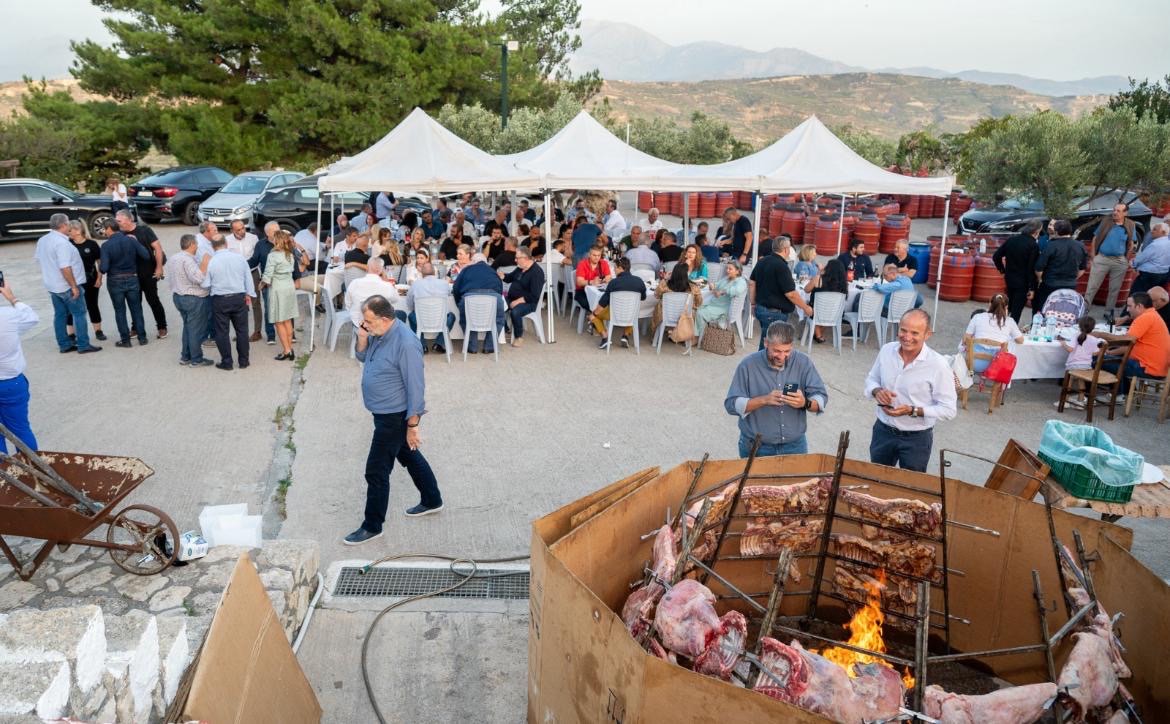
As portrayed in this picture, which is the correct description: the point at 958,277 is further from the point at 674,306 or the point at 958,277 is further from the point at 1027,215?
the point at 1027,215

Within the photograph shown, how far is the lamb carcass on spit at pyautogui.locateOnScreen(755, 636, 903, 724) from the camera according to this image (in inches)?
Result: 118

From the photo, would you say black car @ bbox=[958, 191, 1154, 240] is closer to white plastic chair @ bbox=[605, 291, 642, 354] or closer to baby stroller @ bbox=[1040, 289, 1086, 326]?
baby stroller @ bbox=[1040, 289, 1086, 326]

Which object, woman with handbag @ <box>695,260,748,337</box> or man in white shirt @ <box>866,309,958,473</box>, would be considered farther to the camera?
woman with handbag @ <box>695,260,748,337</box>

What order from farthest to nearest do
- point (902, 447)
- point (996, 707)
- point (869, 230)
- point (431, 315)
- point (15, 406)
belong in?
point (869, 230), point (431, 315), point (15, 406), point (902, 447), point (996, 707)

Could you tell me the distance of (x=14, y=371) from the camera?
584cm

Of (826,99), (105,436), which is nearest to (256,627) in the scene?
(105,436)

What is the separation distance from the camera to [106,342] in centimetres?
1067

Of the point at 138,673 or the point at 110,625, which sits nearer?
the point at 138,673

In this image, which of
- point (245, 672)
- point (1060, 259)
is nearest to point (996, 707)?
point (245, 672)

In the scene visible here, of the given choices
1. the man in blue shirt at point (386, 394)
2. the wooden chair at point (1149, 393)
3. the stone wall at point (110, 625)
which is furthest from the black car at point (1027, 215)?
the stone wall at point (110, 625)

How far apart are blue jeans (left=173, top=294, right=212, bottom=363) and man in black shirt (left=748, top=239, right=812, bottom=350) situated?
6.53 m

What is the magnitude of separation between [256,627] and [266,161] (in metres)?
24.6

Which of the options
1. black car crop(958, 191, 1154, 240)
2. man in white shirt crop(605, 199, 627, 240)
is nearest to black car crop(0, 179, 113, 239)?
man in white shirt crop(605, 199, 627, 240)

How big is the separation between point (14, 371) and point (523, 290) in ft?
19.7
